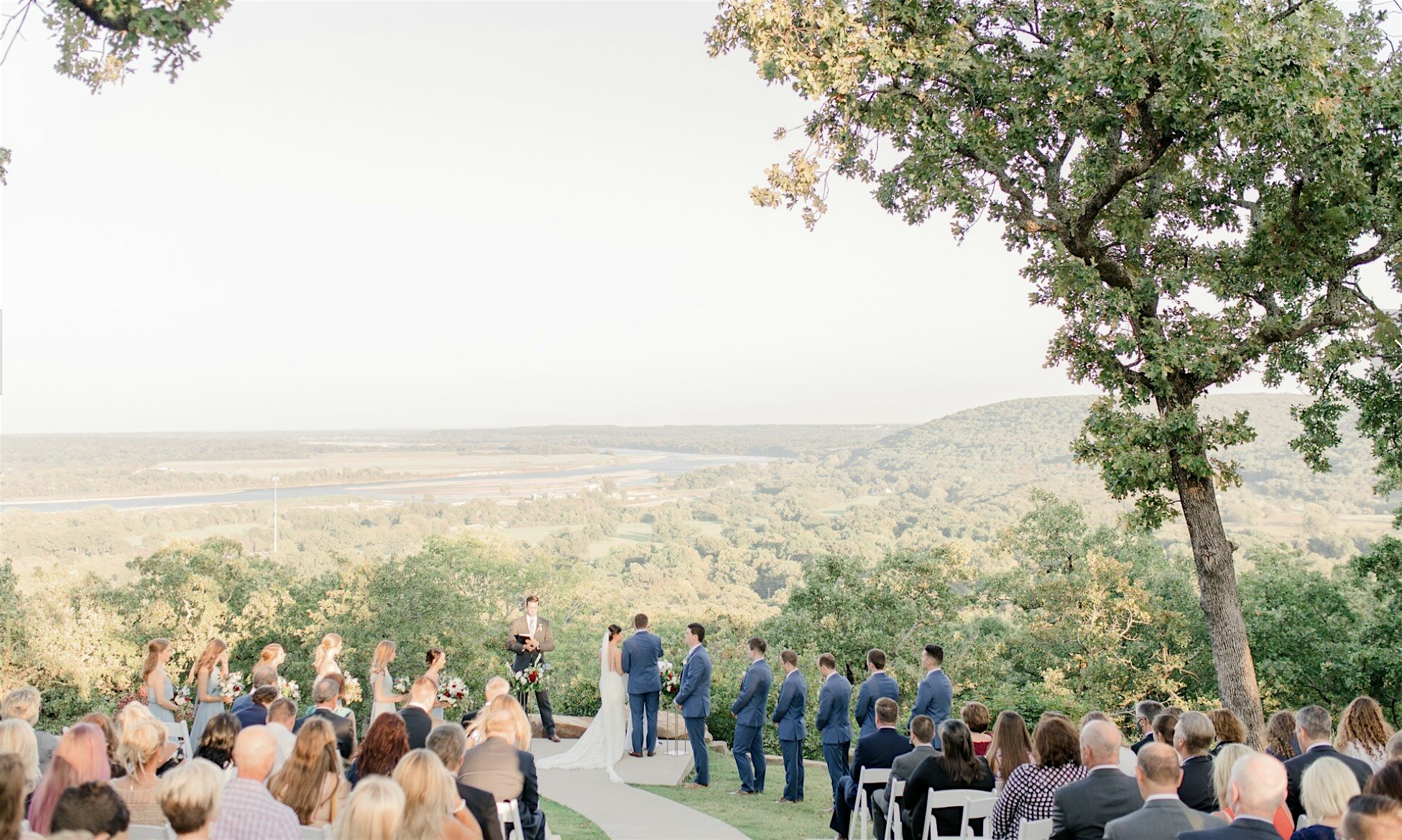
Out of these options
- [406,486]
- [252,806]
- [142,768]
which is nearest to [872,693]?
[252,806]

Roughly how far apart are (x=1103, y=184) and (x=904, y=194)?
8.06 feet

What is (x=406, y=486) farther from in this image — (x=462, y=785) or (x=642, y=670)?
(x=462, y=785)

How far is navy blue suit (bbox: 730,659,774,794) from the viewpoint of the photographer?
34.3ft

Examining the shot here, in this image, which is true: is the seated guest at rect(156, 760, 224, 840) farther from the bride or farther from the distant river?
the distant river

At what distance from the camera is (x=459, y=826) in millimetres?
4473

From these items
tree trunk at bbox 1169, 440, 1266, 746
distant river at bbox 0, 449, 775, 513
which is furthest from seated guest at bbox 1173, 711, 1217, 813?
distant river at bbox 0, 449, 775, 513

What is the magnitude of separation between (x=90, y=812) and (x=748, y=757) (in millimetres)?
7858

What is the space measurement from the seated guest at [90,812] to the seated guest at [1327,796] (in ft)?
16.2

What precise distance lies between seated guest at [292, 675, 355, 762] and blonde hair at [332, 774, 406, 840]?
10.5 ft

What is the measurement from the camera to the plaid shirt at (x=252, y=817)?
4391mm

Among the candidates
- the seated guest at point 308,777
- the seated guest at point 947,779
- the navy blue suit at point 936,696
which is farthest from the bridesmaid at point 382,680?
the navy blue suit at point 936,696

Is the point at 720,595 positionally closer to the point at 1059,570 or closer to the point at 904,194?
the point at 1059,570

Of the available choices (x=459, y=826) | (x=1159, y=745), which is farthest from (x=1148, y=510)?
(x=459, y=826)

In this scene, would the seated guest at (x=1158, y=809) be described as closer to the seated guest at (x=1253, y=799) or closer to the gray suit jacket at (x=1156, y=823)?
the gray suit jacket at (x=1156, y=823)
